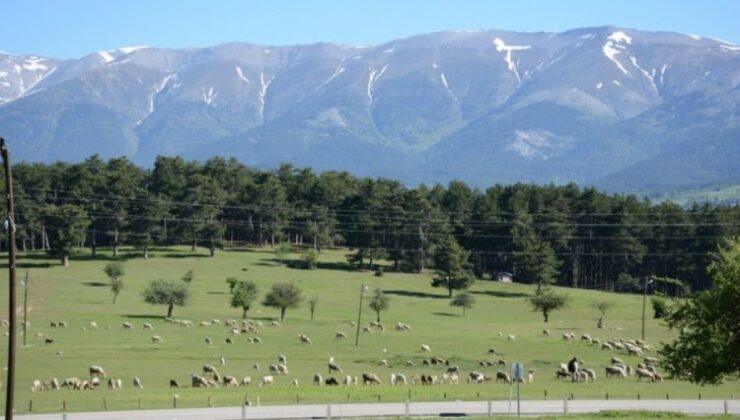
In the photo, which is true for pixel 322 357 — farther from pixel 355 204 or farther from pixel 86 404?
pixel 355 204

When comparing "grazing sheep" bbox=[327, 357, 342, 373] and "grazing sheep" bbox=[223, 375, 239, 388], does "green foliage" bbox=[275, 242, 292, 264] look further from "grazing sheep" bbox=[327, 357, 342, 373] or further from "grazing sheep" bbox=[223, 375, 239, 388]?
"grazing sheep" bbox=[223, 375, 239, 388]

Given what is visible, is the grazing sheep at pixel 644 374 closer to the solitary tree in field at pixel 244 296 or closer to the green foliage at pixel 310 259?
the solitary tree in field at pixel 244 296

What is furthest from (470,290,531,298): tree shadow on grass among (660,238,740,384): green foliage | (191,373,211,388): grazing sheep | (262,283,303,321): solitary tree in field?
(660,238,740,384): green foliage

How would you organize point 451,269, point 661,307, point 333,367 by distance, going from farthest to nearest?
point 451,269
point 333,367
point 661,307

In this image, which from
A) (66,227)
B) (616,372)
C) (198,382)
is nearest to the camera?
(198,382)

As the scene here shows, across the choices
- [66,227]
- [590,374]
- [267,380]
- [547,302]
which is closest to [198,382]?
[267,380]

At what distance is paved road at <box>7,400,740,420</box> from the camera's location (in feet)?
151

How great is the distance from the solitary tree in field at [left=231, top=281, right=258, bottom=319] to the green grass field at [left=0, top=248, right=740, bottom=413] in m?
1.51

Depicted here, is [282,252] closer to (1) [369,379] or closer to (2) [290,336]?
(2) [290,336]

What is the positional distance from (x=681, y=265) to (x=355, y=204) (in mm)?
48672

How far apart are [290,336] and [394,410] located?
4169cm

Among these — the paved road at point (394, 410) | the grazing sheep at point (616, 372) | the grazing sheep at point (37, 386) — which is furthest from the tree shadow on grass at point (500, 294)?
the grazing sheep at point (37, 386)

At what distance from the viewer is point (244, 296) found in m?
105

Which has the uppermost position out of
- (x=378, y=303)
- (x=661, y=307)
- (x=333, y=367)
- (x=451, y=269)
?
(x=661, y=307)
